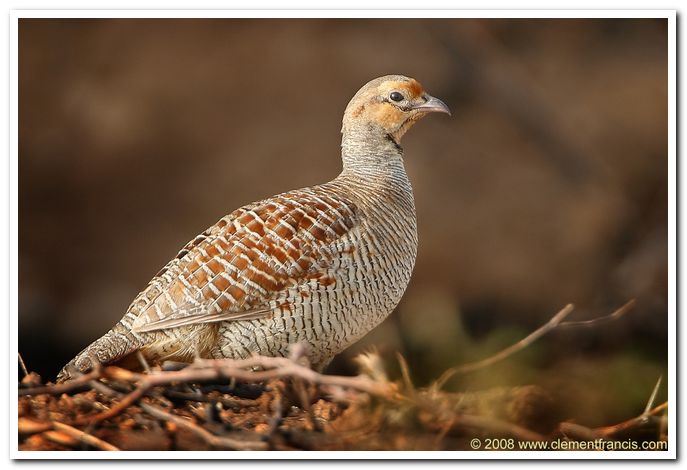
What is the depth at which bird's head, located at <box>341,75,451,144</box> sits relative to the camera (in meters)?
3.20

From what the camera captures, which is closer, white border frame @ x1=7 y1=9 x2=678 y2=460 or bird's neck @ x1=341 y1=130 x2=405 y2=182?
white border frame @ x1=7 y1=9 x2=678 y2=460

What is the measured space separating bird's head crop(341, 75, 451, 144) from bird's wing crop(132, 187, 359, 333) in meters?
Result: 0.36

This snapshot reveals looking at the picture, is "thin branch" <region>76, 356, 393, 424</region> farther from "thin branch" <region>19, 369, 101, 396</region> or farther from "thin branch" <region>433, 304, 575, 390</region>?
"thin branch" <region>433, 304, 575, 390</region>

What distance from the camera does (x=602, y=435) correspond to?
285cm

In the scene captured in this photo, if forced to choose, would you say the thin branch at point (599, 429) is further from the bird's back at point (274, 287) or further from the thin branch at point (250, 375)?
the thin branch at point (250, 375)

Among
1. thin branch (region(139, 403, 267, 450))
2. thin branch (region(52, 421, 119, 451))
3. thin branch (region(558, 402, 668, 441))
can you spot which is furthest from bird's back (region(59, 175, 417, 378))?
thin branch (region(558, 402, 668, 441))

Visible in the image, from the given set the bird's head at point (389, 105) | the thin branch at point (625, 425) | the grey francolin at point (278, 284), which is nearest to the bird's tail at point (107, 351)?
the grey francolin at point (278, 284)

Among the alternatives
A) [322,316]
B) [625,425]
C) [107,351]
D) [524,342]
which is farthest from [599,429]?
[107,351]

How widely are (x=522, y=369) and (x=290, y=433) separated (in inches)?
37.2
